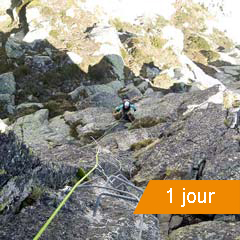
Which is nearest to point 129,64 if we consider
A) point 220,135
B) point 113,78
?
→ point 113,78

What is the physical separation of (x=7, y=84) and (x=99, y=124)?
19.0 meters

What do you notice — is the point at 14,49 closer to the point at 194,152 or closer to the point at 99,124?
the point at 99,124

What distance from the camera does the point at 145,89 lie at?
44094 millimetres

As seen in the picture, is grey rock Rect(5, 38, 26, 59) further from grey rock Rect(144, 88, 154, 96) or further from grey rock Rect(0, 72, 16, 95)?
grey rock Rect(144, 88, 154, 96)

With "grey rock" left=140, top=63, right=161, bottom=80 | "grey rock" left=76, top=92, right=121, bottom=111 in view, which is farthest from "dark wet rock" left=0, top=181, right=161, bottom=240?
"grey rock" left=140, top=63, right=161, bottom=80

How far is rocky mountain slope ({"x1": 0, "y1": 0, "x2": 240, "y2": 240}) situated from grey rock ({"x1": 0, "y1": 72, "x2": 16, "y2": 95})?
5.4 inches

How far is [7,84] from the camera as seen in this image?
129ft

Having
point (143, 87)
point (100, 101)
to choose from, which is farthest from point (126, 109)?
point (143, 87)

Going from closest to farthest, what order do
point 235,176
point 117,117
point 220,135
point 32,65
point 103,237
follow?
point 103,237 < point 235,176 < point 220,135 < point 117,117 < point 32,65

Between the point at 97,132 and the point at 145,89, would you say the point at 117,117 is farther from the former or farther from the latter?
the point at 145,89

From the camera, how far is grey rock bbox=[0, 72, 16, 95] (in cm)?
3897

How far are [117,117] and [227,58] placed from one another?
294ft

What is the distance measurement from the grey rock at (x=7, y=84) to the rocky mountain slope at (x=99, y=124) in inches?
5.4

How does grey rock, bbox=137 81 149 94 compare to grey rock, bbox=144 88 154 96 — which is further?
grey rock, bbox=137 81 149 94
